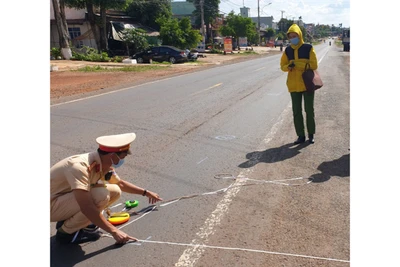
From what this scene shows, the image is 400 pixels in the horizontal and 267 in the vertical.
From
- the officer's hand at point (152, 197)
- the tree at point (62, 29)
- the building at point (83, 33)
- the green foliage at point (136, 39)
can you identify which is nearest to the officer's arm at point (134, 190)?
the officer's hand at point (152, 197)

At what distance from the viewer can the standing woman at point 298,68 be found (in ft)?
21.8

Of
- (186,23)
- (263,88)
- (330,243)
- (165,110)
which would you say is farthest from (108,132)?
(186,23)

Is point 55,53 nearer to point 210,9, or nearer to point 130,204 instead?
point 130,204

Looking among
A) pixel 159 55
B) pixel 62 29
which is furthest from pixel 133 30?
pixel 62 29

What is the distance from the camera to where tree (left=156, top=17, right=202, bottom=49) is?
1487 inches

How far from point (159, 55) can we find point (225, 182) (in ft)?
92.1

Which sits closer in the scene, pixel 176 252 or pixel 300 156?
pixel 176 252

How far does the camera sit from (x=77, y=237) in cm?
372

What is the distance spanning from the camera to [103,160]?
3.52 m

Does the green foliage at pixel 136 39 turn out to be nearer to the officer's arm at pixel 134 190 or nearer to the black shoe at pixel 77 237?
the officer's arm at pixel 134 190

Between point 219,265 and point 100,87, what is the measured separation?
1363 centimetres

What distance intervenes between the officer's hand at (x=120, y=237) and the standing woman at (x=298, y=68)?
411 cm

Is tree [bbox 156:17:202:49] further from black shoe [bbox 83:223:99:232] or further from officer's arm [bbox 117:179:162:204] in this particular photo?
black shoe [bbox 83:223:99:232]

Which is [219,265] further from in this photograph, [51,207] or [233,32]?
[233,32]
